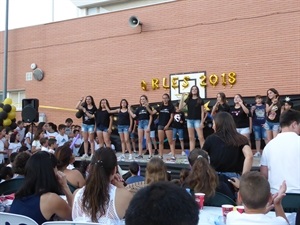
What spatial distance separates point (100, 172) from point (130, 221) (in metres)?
1.94

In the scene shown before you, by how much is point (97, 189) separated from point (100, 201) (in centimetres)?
9

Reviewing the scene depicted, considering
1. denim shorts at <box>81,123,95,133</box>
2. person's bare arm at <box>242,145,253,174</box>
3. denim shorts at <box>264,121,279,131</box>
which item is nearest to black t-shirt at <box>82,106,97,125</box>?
denim shorts at <box>81,123,95,133</box>

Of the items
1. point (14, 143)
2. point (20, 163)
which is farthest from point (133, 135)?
point (20, 163)

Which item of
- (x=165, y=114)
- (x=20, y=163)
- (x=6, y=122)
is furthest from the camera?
(x=6, y=122)

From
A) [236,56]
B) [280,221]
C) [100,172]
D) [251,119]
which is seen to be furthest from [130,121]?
[280,221]

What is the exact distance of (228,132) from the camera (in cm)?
471

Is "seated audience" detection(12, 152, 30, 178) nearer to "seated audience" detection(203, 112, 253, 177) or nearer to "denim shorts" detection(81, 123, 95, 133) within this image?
"seated audience" detection(203, 112, 253, 177)

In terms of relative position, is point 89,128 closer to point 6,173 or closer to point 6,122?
point 6,122

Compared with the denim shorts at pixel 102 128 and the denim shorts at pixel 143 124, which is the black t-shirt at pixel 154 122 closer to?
the denim shorts at pixel 143 124

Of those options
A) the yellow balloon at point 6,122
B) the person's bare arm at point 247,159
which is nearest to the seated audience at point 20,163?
the person's bare arm at point 247,159

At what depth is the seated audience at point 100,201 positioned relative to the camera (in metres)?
3.21

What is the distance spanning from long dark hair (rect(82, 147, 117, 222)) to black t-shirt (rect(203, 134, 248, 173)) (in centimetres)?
170

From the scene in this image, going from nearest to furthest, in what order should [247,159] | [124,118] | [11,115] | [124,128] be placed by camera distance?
[247,159], [124,118], [124,128], [11,115]

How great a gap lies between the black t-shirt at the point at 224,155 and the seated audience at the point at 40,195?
1.91 m
